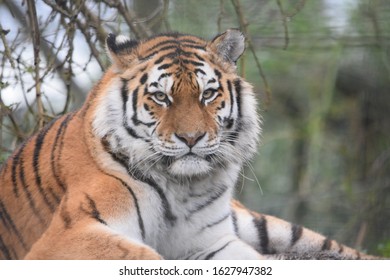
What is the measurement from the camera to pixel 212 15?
6.49 m

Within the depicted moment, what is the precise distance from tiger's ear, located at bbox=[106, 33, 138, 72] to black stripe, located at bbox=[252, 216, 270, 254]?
124cm

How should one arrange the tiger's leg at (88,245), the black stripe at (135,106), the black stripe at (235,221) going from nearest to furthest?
1. the tiger's leg at (88,245)
2. the black stripe at (135,106)
3. the black stripe at (235,221)

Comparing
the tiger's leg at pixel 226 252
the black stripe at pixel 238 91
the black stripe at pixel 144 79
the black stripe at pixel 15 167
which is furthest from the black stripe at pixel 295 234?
the black stripe at pixel 15 167

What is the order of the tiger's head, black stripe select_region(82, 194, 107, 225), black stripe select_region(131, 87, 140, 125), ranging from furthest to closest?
black stripe select_region(131, 87, 140, 125) → the tiger's head → black stripe select_region(82, 194, 107, 225)

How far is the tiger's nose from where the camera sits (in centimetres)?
365

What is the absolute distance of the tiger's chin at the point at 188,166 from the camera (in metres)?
3.73

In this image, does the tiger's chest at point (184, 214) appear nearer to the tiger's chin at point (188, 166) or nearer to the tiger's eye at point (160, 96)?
the tiger's chin at point (188, 166)

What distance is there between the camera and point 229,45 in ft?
13.2

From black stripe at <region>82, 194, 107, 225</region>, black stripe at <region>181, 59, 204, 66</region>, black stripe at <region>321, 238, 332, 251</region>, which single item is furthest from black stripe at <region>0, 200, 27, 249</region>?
black stripe at <region>321, 238, 332, 251</region>

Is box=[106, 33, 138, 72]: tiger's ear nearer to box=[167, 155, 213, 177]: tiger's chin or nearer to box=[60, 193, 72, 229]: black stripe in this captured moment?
box=[167, 155, 213, 177]: tiger's chin

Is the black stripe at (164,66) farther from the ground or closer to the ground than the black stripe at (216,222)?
farther from the ground

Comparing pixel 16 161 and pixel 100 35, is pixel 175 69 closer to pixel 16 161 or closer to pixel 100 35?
pixel 16 161

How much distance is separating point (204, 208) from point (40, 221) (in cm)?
78
